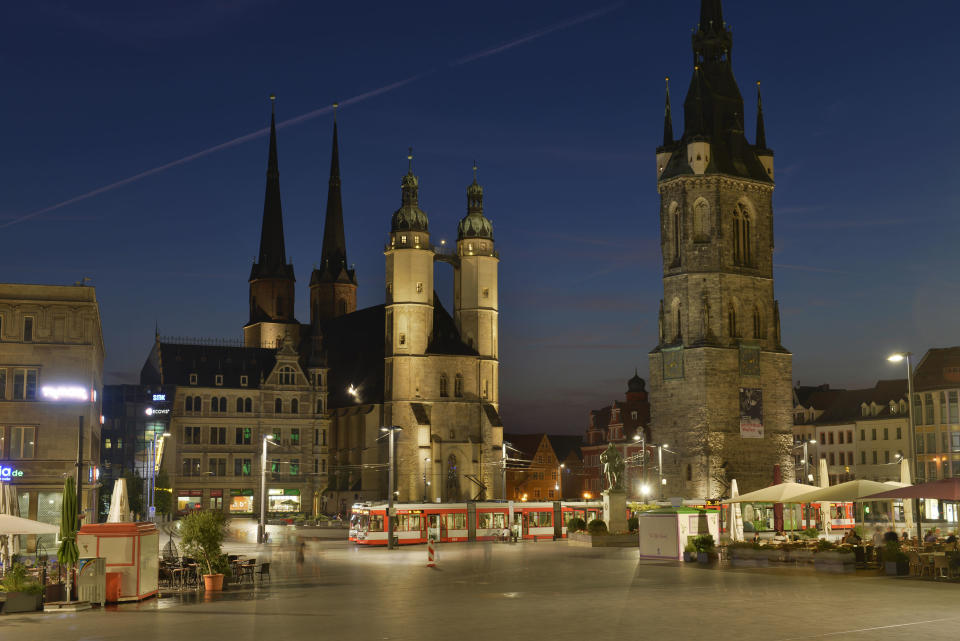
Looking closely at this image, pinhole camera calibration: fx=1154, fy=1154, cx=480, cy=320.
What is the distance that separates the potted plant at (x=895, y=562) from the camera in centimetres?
3175

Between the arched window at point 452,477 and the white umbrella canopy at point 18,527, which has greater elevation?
the arched window at point 452,477

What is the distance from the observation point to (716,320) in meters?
90.8

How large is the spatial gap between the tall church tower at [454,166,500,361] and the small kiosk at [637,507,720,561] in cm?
6277

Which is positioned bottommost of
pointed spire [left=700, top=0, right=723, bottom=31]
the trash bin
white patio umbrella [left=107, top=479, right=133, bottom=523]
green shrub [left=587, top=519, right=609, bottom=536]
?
the trash bin

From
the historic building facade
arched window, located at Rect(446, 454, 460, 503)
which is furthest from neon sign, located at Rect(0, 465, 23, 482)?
arched window, located at Rect(446, 454, 460, 503)

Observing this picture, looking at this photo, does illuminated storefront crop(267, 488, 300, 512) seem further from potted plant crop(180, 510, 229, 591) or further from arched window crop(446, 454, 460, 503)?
potted plant crop(180, 510, 229, 591)

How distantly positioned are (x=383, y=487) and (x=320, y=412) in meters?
11.3

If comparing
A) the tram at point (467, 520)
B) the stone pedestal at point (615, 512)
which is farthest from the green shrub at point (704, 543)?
the tram at point (467, 520)

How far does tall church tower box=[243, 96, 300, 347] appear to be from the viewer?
12575 cm

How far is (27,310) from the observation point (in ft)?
185

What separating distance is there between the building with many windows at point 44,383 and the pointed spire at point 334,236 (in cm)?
8088

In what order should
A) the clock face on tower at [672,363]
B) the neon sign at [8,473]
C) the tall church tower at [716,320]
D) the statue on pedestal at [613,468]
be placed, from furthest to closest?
1. the clock face on tower at [672,363]
2. the tall church tower at [716,320]
3. the statue on pedestal at [613,468]
4. the neon sign at [8,473]

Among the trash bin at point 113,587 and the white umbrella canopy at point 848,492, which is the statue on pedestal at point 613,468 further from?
the trash bin at point 113,587

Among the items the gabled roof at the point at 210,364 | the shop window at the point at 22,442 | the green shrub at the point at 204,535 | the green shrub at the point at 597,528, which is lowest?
the green shrub at the point at 597,528
